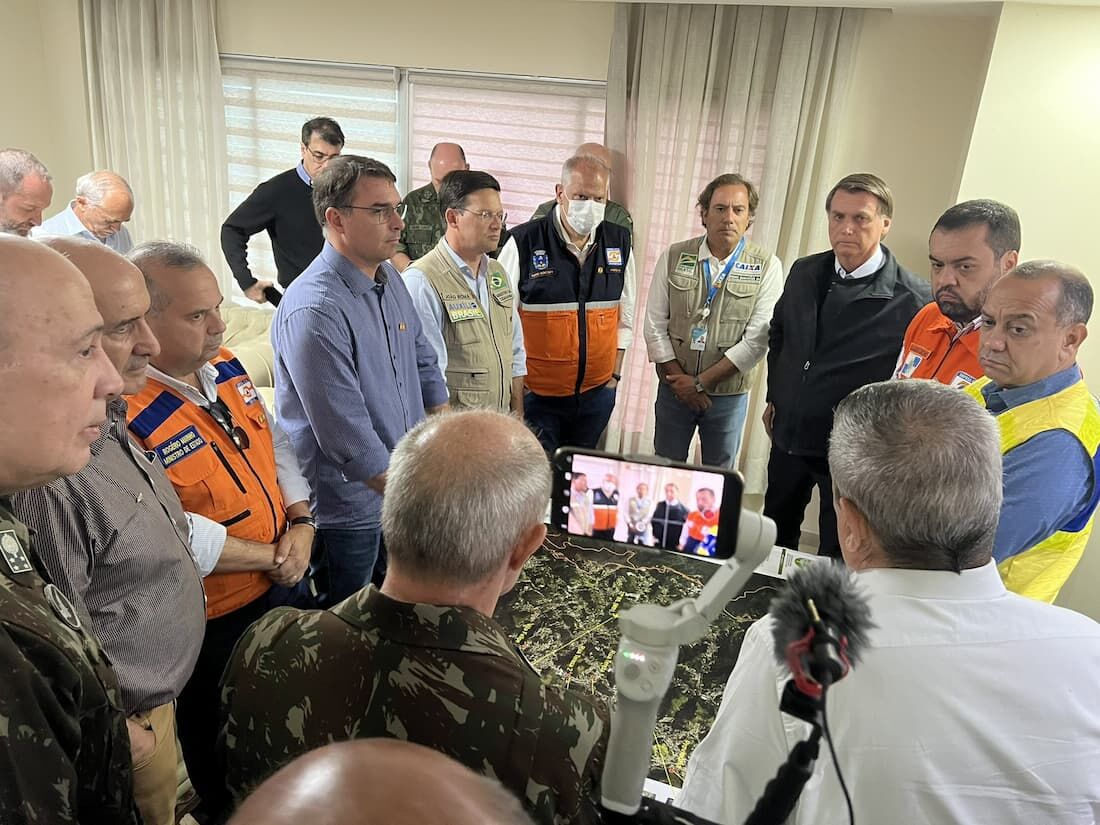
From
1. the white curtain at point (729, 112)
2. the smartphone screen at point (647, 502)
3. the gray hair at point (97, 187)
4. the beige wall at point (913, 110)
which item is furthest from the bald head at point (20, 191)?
the beige wall at point (913, 110)

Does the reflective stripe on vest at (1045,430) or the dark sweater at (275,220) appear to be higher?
the dark sweater at (275,220)

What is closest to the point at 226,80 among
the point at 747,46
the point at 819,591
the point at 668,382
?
the point at 747,46

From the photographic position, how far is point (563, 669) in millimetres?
1810

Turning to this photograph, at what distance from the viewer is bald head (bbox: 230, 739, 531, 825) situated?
423 mm

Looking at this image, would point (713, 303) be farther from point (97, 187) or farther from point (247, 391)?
point (97, 187)

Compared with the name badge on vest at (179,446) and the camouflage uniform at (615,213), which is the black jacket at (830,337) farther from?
the name badge on vest at (179,446)

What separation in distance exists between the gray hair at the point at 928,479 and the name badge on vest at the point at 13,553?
1113mm

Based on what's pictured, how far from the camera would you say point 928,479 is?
0.94 meters

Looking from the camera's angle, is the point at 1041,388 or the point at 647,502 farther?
the point at 1041,388

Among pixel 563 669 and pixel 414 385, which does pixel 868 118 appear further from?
pixel 563 669

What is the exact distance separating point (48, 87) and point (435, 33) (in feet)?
9.27

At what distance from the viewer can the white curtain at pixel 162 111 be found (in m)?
4.37

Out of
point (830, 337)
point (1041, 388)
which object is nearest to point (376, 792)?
point (1041, 388)

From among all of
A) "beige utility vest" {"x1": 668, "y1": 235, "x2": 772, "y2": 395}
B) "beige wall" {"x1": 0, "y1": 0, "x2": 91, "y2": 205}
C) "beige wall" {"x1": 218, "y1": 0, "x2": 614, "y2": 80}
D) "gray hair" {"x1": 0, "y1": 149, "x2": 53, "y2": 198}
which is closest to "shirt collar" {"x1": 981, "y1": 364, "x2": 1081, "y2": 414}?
"beige utility vest" {"x1": 668, "y1": 235, "x2": 772, "y2": 395}
